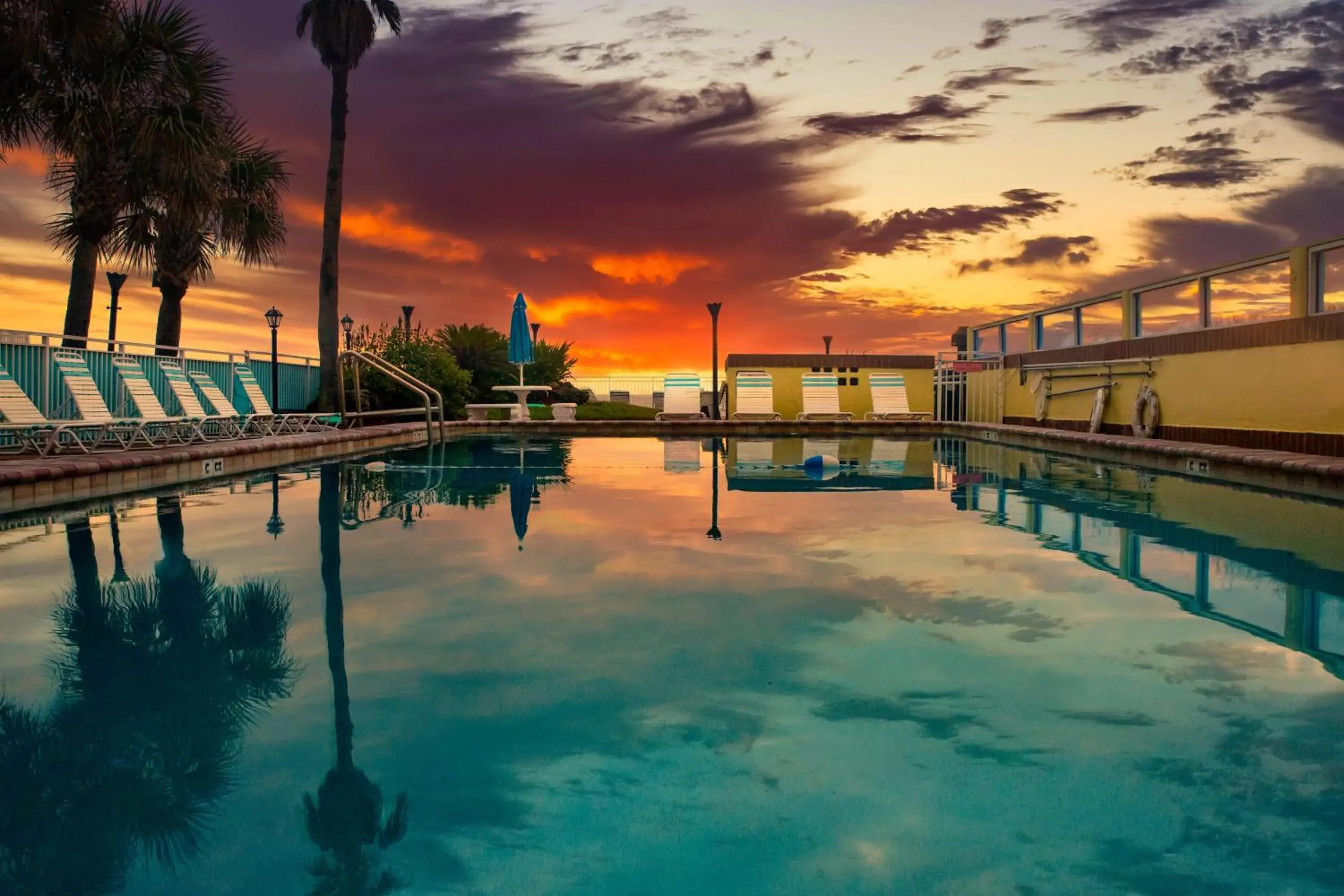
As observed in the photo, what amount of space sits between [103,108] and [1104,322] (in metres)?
14.6

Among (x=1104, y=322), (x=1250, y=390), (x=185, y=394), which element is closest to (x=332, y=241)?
(x=185, y=394)

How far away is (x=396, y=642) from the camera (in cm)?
352

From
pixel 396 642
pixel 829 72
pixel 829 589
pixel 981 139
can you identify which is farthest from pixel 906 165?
pixel 396 642

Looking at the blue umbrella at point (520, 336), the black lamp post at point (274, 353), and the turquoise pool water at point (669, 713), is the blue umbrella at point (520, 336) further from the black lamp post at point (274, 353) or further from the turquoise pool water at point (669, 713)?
the turquoise pool water at point (669, 713)

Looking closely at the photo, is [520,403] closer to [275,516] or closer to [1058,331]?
[1058,331]

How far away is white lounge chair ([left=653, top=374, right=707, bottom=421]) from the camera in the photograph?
18875mm

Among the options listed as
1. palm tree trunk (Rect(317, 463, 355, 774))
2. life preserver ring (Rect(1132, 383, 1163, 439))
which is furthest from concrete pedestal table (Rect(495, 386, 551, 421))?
palm tree trunk (Rect(317, 463, 355, 774))

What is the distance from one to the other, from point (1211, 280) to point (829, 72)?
19.5 ft

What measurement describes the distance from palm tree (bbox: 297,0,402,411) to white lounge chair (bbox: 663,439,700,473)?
694 centimetres

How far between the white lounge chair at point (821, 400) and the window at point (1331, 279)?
30.8 ft

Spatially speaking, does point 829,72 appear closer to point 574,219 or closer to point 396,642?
point 574,219

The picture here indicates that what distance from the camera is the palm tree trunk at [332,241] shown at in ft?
57.8

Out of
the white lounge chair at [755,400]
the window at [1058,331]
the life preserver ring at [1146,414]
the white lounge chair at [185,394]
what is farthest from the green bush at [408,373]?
the life preserver ring at [1146,414]

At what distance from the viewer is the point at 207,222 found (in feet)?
49.8
